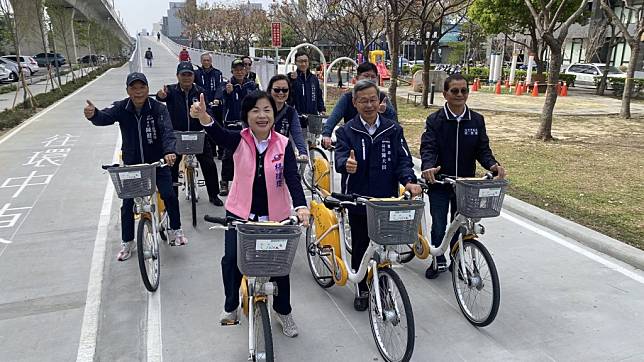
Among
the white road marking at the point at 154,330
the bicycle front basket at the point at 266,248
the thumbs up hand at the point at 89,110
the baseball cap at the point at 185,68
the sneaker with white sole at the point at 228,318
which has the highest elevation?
the baseball cap at the point at 185,68

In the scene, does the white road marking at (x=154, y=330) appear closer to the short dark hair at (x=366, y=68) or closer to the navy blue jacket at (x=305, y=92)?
the short dark hair at (x=366, y=68)

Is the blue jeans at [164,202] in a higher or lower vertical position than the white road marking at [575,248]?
higher

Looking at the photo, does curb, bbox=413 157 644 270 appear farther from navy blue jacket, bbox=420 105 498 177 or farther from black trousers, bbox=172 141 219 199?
black trousers, bbox=172 141 219 199

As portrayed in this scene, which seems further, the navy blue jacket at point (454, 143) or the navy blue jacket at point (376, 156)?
the navy blue jacket at point (454, 143)

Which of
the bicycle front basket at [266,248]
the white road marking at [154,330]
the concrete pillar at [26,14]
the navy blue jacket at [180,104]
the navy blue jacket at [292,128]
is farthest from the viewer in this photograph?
the concrete pillar at [26,14]

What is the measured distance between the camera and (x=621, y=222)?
5.90 metres

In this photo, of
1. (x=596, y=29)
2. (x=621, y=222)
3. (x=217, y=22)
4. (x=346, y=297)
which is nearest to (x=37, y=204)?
(x=346, y=297)

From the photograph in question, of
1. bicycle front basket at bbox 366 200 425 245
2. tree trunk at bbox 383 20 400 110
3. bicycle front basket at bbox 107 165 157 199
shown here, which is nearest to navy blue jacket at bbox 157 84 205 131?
bicycle front basket at bbox 107 165 157 199

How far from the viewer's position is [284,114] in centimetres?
529

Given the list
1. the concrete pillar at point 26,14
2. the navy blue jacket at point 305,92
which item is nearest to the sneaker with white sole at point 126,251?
the navy blue jacket at point 305,92

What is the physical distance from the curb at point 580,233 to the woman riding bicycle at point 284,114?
297 centimetres

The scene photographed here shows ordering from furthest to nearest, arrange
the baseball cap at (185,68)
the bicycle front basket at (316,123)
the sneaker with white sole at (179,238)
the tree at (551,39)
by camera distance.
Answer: the tree at (551,39) < the bicycle front basket at (316,123) < the baseball cap at (185,68) < the sneaker with white sole at (179,238)

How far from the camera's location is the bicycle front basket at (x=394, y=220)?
294 cm

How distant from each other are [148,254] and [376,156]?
214cm
